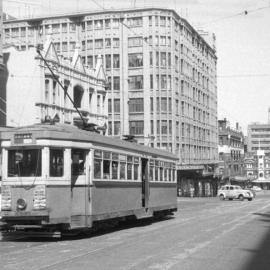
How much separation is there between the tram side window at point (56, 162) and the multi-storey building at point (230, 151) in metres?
83.6

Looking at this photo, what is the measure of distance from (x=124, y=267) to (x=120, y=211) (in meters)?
7.54

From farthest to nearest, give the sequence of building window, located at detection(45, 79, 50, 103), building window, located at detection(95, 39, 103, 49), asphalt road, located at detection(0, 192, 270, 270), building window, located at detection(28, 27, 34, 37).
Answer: building window, located at detection(28, 27, 34, 37) < building window, located at detection(95, 39, 103, 49) < building window, located at detection(45, 79, 50, 103) < asphalt road, located at detection(0, 192, 270, 270)

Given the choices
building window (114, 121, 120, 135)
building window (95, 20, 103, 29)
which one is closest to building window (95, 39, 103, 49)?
building window (95, 20, 103, 29)

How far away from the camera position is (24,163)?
574 inches

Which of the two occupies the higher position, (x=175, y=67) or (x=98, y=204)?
(x=175, y=67)

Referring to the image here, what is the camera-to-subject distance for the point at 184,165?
7162 cm

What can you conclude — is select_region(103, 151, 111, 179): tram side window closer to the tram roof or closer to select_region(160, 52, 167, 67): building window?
the tram roof

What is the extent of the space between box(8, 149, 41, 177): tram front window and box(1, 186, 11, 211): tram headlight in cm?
40

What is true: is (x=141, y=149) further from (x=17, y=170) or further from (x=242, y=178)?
(x=242, y=178)

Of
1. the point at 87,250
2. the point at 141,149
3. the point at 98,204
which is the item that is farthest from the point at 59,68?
the point at 87,250

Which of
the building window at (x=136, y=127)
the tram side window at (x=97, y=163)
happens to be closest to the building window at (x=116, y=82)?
the building window at (x=136, y=127)

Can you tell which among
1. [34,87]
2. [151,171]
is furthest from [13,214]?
[34,87]

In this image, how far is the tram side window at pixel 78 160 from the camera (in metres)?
15.2

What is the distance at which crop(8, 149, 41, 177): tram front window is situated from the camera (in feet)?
47.3
